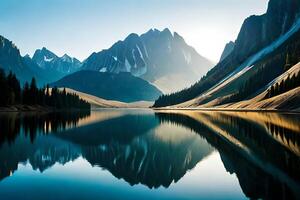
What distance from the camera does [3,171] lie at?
94.5ft

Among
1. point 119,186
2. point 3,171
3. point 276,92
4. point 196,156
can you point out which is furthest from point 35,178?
point 276,92

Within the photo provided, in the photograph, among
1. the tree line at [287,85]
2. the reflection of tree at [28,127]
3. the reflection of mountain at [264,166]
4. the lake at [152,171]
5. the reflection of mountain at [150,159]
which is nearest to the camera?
the reflection of mountain at [264,166]

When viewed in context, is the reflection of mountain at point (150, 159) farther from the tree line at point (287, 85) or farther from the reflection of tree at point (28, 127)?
the tree line at point (287, 85)

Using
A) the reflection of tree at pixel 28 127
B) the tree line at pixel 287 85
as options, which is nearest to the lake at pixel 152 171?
the reflection of tree at pixel 28 127

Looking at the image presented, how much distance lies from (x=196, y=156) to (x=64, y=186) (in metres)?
18.4

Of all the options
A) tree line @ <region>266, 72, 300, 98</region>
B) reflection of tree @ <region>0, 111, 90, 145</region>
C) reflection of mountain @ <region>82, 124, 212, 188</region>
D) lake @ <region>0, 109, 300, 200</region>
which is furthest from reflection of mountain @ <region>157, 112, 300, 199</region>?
tree line @ <region>266, 72, 300, 98</region>

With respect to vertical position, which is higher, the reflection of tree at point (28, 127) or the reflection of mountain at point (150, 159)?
the reflection of tree at point (28, 127)

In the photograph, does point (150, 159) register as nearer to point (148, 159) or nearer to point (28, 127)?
point (148, 159)

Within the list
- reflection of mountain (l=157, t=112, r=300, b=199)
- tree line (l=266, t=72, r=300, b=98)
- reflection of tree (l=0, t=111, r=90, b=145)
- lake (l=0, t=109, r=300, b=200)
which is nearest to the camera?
reflection of mountain (l=157, t=112, r=300, b=199)

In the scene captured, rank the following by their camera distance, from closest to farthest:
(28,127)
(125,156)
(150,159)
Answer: (150,159) → (125,156) → (28,127)

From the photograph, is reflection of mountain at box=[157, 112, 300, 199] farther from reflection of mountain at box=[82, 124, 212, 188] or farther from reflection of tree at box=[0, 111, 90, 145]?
reflection of tree at box=[0, 111, 90, 145]

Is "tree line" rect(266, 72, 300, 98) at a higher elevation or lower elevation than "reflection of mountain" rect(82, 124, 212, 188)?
higher

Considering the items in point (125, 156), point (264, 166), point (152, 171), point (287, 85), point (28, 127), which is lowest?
point (152, 171)

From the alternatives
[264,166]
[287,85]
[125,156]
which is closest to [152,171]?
[125,156]
